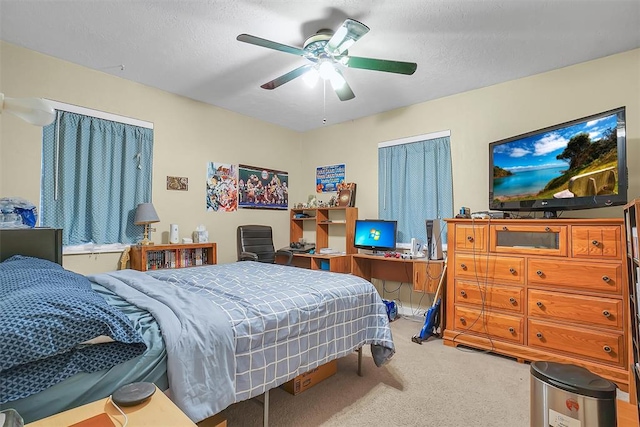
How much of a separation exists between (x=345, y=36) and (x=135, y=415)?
2.23 metres

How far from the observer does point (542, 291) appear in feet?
8.36

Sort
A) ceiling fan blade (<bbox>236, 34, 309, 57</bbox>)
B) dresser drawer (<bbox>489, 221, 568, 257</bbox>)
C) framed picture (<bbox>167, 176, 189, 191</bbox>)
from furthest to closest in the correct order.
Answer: framed picture (<bbox>167, 176, 189, 191</bbox>) < dresser drawer (<bbox>489, 221, 568, 257</bbox>) < ceiling fan blade (<bbox>236, 34, 309, 57</bbox>)

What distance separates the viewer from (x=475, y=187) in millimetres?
3525

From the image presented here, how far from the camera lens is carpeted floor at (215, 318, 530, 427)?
72.3 inches

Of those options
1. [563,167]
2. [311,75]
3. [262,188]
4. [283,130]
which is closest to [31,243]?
[311,75]

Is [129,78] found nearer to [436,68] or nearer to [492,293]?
[436,68]

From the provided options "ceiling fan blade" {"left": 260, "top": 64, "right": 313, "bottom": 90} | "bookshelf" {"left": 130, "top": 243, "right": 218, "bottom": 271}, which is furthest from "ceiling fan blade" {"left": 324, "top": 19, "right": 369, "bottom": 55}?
"bookshelf" {"left": 130, "top": 243, "right": 218, "bottom": 271}

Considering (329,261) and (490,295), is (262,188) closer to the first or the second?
(329,261)

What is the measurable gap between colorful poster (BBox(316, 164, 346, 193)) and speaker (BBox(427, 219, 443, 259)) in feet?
5.35

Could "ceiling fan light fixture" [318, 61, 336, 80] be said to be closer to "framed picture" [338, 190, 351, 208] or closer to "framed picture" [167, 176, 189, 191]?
"framed picture" [338, 190, 351, 208]

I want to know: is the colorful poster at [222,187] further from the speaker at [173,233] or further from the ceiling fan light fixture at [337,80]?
the ceiling fan light fixture at [337,80]

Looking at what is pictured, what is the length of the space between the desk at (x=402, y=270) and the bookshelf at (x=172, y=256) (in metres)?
1.83

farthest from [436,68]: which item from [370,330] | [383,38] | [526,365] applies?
[526,365]

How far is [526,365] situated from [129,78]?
181 inches
